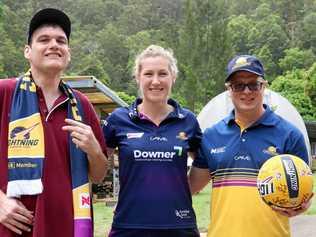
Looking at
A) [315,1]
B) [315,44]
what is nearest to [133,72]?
[315,44]

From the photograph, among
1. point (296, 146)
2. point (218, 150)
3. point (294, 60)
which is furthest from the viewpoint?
point (294, 60)

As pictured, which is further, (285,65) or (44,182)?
(285,65)

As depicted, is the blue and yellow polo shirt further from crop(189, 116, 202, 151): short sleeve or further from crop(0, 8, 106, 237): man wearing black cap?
crop(0, 8, 106, 237): man wearing black cap

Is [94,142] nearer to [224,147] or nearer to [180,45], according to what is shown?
[224,147]

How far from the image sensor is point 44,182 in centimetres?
336

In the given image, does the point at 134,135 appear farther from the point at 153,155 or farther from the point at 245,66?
the point at 245,66

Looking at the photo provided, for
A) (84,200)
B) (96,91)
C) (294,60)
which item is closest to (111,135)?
(84,200)

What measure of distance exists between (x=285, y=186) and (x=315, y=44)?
7231 centimetres

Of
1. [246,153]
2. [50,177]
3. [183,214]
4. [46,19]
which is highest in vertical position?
[46,19]

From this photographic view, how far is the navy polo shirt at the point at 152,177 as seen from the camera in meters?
4.02

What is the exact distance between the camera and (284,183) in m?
3.50

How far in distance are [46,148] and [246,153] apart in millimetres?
1370

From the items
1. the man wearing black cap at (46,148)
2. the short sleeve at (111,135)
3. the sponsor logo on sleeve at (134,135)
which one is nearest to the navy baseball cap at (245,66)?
the sponsor logo on sleeve at (134,135)

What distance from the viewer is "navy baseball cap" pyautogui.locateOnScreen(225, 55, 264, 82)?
3.93 m
